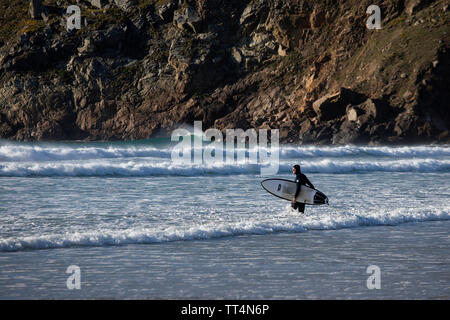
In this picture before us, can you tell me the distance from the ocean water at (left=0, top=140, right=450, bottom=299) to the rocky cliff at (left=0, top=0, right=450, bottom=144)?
93.6 feet

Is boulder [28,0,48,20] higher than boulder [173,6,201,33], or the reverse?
boulder [28,0,48,20]

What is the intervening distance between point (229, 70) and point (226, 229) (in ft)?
167

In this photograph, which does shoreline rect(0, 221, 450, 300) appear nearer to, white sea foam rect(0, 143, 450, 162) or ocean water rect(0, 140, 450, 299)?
ocean water rect(0, 140, 450, 299)

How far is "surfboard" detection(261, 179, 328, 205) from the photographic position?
14250mm

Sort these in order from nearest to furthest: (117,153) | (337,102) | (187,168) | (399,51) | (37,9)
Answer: (187,168) < (117,153) < (337,102) < (399,51) < (37,9)

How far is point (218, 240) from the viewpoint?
1097 cm

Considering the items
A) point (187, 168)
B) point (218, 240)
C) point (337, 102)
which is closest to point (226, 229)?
point (218, 240)

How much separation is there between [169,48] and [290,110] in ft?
61.6

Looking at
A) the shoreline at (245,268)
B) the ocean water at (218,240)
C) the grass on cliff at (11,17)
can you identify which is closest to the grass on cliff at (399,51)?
the ocean water at (218,240)

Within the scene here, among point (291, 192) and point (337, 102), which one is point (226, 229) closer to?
point (291, 192)

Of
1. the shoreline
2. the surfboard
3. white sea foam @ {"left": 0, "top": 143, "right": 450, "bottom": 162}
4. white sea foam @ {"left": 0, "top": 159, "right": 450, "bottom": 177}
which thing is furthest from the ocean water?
white sea foam @ {"left": 0, "top": 143, "right": 450, "bottom": 162}

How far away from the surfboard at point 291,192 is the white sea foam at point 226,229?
629 millimetres

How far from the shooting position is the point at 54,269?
8.69m

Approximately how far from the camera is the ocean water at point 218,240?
7.92 metres
